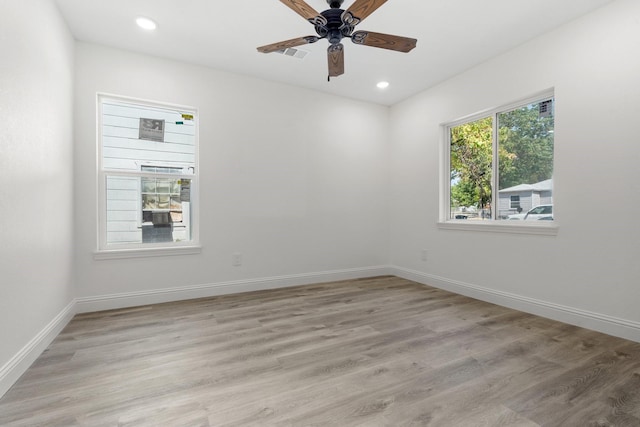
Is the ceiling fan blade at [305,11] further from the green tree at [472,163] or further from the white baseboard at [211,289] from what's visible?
the white baseboard at [211,289]

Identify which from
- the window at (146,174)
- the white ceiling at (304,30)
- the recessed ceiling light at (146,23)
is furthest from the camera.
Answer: the window at (146,174)

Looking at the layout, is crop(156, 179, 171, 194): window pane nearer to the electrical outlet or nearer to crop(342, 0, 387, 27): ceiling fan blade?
the electrical outlet

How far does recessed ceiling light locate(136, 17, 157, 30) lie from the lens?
258 centimetres

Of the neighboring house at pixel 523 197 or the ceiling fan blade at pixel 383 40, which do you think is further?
the neighboring house at pixel 523 197

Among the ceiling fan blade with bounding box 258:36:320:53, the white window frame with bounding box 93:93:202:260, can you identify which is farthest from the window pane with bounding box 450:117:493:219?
the white window frame with bounding box 93:93:202:260

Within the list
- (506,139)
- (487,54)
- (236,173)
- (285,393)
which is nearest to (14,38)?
(236,173)

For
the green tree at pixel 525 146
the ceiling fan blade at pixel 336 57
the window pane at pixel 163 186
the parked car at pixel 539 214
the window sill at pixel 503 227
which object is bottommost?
the window sill at pixel 503 227

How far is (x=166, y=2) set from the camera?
2371mm

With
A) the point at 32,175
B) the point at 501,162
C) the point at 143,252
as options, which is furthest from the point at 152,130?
the point at 501,162

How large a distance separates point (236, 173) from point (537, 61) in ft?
10.7

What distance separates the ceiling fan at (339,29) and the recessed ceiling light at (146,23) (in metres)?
1.12

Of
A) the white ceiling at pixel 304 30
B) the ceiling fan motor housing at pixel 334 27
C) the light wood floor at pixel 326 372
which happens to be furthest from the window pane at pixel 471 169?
the ceiling fan motor housing at pixel 334 27

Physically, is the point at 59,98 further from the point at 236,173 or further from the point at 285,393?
the point at 285,393

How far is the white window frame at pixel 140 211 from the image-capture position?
2996 millimetres
